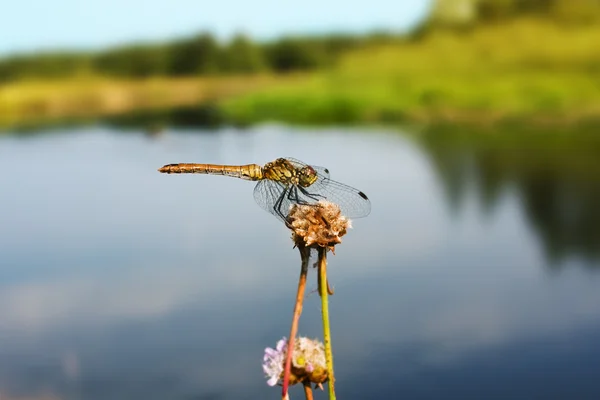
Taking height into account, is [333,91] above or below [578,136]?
above

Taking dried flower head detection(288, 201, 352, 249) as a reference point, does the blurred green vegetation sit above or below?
above

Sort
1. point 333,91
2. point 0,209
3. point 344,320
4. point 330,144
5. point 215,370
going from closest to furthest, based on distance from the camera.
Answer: point 215,370
point 344,320
point 0,209
point 330,144
point 333,91

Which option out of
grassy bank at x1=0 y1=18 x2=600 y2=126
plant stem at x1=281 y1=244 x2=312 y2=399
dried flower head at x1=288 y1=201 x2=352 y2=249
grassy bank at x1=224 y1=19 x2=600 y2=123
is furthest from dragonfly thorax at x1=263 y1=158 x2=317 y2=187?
grassy bank at x1=224 y1=19 x2=600 y2=123

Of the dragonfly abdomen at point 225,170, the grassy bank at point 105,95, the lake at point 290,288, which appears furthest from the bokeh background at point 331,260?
the grassy bank at point 105,95

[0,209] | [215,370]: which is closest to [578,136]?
[0,209]

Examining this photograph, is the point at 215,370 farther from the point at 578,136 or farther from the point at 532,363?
the point at 578,136

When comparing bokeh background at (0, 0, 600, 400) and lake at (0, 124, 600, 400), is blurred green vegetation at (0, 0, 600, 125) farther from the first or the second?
lake at (0, 124, 600, 400)
